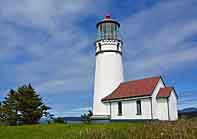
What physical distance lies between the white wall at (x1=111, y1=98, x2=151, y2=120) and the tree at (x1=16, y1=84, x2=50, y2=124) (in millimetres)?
6558

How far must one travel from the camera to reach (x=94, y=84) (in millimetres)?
29594

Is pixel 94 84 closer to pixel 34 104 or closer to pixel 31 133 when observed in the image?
pixel 34 104

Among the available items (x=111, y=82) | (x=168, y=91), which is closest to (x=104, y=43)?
(x=111, y=82)

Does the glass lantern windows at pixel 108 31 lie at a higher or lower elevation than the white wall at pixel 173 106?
higher

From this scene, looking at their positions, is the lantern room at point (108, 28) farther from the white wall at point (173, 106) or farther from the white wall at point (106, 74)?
the white wall at point (173, 106)

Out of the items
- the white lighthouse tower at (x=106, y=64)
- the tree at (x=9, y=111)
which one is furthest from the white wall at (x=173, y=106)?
the tree at (x=9, y=111)

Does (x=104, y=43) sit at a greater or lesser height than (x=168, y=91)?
greater

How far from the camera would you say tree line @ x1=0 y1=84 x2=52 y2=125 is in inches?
971

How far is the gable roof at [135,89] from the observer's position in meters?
24.5

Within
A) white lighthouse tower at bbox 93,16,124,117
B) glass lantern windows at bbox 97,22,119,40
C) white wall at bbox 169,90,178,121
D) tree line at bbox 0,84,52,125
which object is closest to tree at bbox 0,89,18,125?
tree line at bbox 0,84,52,125

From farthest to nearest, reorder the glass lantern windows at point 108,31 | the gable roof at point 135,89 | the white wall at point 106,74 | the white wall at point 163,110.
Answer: the glass lantern windows at point 108,31, the white wall at point 106,74, the gable roof at point 135,89, the white wall at point 163,110

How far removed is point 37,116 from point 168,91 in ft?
39.4

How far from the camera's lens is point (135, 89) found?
25.8 m

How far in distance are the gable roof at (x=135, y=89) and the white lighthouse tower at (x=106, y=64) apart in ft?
2.71
